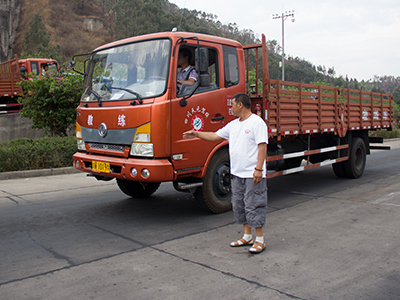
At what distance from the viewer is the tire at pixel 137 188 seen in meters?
6.73

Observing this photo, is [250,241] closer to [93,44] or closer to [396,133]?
[396,133]

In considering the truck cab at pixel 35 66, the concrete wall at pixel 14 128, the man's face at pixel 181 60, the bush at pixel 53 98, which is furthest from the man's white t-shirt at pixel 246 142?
the truck cab at pixel 35 66

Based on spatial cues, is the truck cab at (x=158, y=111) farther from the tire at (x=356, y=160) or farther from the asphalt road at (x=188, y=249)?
the tire at (x=356, y=160)

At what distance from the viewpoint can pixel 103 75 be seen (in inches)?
224

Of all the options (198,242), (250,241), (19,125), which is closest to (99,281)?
(198,242)

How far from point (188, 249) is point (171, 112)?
1734mm

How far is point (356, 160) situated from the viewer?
9.08 m

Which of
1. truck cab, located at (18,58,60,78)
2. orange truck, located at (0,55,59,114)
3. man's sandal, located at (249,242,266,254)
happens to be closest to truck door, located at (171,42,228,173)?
man's sandal, located at (249,242,266,254)

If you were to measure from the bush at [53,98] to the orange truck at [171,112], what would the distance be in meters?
6.56

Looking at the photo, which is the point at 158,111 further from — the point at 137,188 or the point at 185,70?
A: the point at 137,188

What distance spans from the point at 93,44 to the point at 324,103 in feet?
210

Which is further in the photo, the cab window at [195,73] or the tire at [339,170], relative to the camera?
the tire at [339,170]

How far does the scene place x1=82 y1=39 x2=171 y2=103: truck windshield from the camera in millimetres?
5020

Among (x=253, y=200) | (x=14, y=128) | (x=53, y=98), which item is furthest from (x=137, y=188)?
(x=14, y=128)
